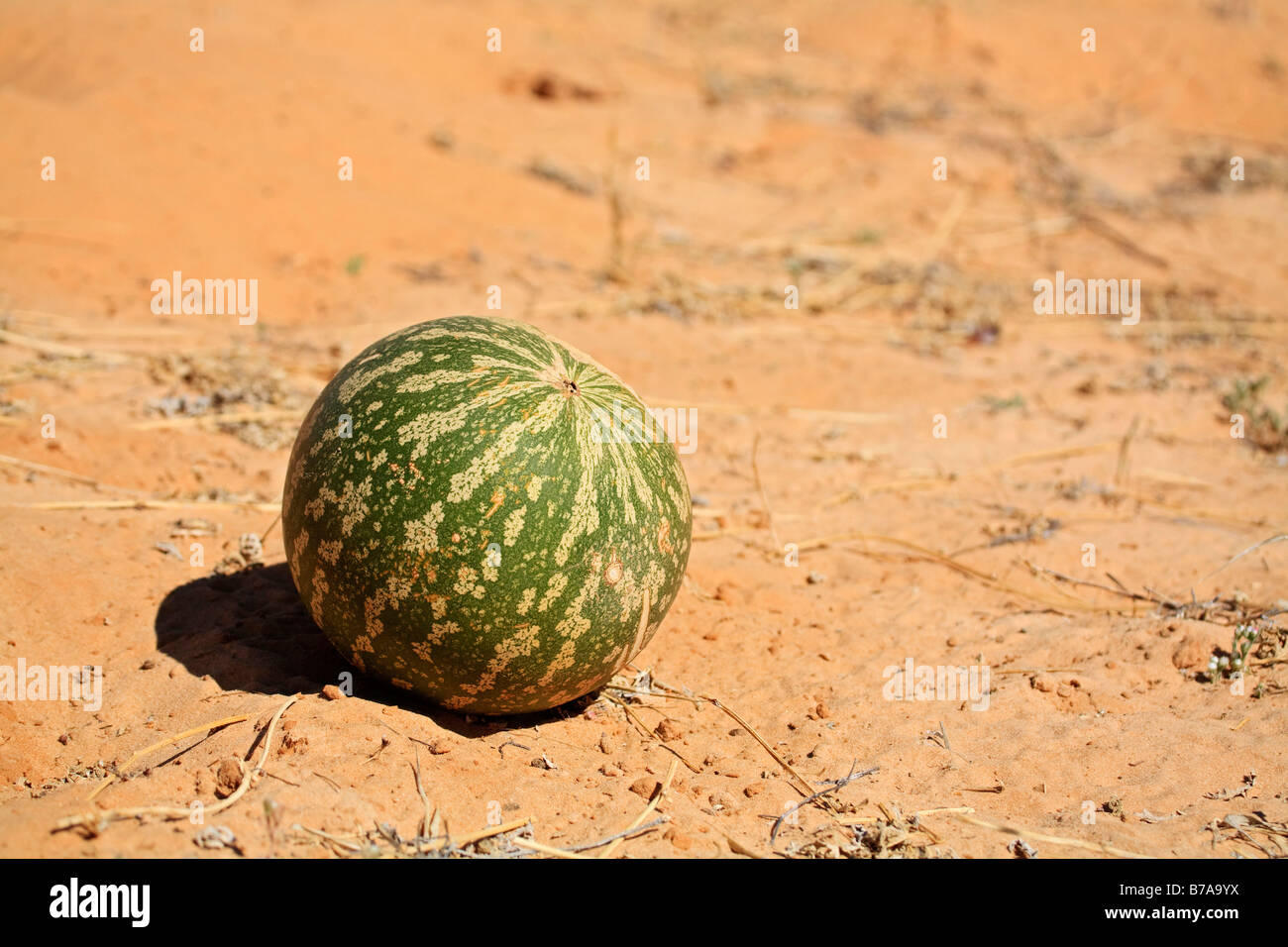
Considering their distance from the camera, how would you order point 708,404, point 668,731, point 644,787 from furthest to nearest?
point 708,404 → point 668,731 → point 644,787

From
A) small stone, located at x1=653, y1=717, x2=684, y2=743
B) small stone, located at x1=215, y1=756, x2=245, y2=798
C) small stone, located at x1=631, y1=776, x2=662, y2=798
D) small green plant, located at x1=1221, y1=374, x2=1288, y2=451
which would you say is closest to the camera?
small stone, located at x1=215, y1=756, x2=245, y2=798

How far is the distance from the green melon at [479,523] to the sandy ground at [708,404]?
415 mm

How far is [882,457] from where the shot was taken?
6.97 meters

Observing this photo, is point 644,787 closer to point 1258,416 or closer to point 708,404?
point 708,404

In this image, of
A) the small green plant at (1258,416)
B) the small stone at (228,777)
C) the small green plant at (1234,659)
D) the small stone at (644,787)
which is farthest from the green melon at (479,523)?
the small green plant at (1258,416)

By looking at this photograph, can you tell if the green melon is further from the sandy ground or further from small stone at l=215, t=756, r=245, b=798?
small stone at l=215, t=756, r=245, b=798

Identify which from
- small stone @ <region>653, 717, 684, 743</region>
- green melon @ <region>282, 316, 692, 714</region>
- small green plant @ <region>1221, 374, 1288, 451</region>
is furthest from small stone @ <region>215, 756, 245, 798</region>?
small green plant @ <region>1221, 374, 1288, 451</region>

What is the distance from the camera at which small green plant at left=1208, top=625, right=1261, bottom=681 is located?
176 inches

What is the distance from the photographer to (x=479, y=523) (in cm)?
343

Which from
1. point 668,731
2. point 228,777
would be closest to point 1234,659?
point 668,731

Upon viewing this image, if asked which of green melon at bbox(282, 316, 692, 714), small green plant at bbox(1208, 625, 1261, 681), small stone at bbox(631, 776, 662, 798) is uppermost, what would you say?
green melon at bbox(282, 316, 692, 714)

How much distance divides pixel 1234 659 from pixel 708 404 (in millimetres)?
3866

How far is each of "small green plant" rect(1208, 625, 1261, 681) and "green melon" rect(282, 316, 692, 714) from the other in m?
2.44
